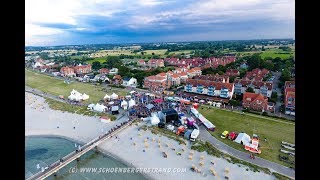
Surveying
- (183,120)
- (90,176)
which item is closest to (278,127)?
(183,120)

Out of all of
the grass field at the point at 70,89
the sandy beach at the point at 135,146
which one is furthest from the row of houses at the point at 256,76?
the sandy beach at the point at 135,146

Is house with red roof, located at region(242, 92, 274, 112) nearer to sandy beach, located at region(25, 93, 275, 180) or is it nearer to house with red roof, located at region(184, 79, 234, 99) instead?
house with red roof, located at region(184, 79, 234, 99)

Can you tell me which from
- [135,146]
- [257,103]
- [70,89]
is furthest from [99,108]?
[257,103]

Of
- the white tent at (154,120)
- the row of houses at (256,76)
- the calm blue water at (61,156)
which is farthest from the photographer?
the row of houses at (256,76)

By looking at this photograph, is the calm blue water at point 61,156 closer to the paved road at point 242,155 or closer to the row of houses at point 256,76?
the paved road at point 242,155

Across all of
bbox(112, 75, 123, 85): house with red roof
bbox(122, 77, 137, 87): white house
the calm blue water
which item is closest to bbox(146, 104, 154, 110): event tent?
the calm blue water
